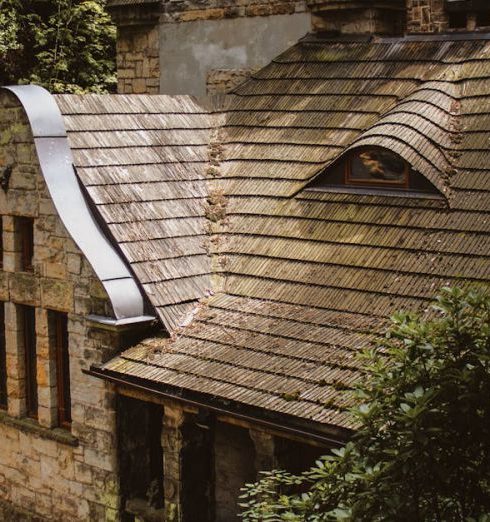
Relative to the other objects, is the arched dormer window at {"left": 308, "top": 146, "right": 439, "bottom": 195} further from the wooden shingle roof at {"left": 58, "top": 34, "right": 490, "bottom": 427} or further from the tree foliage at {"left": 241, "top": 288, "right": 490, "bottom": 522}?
the tree foliage at {"left": 241, "top": 288, "right": 490, "bottom": 522}

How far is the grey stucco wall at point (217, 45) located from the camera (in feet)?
43.7

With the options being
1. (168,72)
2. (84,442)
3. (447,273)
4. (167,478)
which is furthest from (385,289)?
(168,72)

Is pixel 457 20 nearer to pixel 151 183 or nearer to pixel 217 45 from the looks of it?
pixel 217 45

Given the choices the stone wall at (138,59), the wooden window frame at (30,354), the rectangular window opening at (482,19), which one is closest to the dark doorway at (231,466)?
the wooden window frame at (30,354)

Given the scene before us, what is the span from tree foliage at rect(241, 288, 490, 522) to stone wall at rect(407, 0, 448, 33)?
24.0 ft

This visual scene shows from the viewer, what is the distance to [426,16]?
12188 mm

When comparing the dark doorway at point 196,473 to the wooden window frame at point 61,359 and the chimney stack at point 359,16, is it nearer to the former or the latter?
the wooden window frame at point 61,359

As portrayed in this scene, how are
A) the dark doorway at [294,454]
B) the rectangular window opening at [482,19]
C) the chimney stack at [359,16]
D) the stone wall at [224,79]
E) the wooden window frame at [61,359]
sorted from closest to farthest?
the dark doorway at [294,454] → the wooden window frame at [61,359] → the rectangular window opening at [482,19] → the chimney stack at [359,16] → the stone wall at [224,79]

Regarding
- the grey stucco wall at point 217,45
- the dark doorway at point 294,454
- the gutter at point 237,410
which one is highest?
the grey stucco wall at point 217,45

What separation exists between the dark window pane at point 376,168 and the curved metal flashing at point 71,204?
260 centimetres

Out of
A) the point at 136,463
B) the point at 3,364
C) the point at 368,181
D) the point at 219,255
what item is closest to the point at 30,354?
the point at 3,364

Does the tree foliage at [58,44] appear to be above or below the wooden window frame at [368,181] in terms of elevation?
above

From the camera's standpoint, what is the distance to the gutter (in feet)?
26.1

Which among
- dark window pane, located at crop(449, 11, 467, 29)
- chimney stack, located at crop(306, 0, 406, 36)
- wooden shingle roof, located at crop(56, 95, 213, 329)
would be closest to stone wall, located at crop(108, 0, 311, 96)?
chimney stack, located at crop(306, 0, 406, 36)
